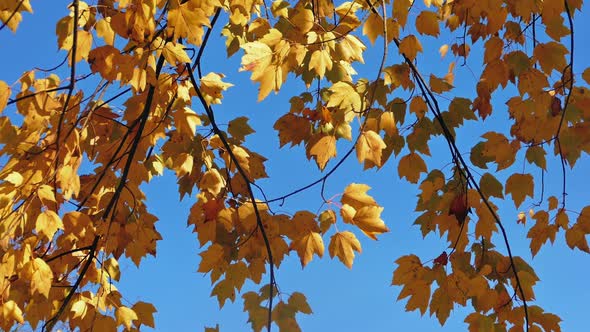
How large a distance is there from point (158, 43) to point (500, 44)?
A: 159 cm

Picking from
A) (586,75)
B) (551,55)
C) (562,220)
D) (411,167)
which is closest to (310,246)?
(411,167)

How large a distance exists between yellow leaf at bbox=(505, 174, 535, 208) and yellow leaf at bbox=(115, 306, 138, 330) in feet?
5.22

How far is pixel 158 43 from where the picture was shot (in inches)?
97.3

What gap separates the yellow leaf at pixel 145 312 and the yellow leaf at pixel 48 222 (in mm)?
478

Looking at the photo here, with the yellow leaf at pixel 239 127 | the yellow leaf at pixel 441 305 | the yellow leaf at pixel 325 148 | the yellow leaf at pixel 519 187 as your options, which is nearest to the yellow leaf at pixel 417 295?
the yellow leaf at pixel 441 305

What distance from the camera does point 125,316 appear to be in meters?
2.39

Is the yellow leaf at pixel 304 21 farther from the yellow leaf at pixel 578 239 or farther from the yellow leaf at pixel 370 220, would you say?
the yellow leaf at pixel 578 239

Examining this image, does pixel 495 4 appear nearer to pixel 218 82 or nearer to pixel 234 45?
pixel 218 82

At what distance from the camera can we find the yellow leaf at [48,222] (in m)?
2.19

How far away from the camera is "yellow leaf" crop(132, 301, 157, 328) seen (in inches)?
97.3

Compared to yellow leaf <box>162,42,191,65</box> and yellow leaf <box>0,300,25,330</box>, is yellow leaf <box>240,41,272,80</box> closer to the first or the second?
yellow leaf <box>162,42,191,65</box>

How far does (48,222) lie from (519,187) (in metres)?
1.85

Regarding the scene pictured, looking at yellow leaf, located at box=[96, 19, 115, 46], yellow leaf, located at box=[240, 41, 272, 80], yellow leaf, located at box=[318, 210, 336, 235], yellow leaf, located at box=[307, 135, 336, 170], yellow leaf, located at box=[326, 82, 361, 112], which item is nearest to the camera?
yellow leaf, located at box=[240, 41, 272, 80]

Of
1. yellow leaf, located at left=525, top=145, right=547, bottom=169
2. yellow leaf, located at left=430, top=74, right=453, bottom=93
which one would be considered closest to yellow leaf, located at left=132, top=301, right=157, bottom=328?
yellow leaf, located at left=430, top=74, right=453, bottom=93
